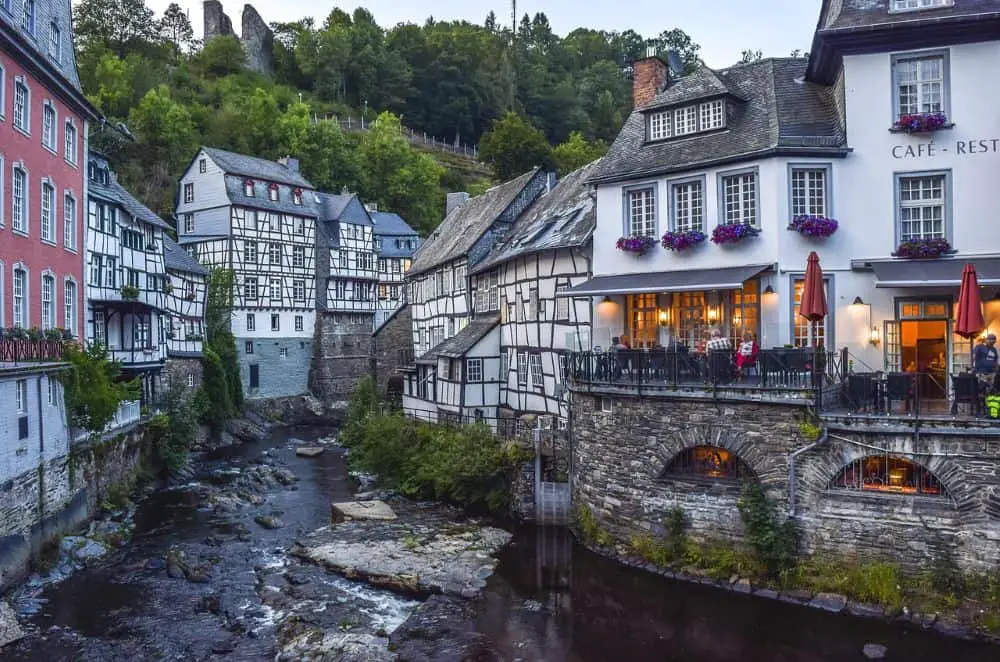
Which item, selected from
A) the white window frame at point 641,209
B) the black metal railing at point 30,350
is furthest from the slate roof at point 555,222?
the black metal railing at point 30,350

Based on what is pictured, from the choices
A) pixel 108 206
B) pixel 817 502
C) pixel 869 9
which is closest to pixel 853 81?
pixel 869 9

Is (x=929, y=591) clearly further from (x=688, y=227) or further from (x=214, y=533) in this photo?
(x=214, y=533)

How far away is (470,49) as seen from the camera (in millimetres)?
92625

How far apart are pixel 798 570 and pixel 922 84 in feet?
38.0

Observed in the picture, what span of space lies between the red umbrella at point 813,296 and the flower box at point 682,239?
4459 millimetres

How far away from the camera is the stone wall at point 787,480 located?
14641mm

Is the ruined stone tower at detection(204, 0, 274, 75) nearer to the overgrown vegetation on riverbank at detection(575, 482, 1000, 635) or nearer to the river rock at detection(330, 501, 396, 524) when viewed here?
the river rock at detection(330, 501, 396, 524)

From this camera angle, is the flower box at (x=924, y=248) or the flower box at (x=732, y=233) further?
the flower box at (x=732, y=233)

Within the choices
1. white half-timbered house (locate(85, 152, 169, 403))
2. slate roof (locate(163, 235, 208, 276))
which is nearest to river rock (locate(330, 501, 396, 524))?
white half-timbered house (locate(85, 152, 169, 403))

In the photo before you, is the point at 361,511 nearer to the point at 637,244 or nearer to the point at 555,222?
the point at 637,244

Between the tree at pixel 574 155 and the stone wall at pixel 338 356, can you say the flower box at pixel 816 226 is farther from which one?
the tree at pixel 574 155

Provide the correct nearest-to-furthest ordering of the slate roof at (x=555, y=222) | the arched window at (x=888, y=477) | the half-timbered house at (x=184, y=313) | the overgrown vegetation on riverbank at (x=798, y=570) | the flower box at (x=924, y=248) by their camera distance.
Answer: the overgrown vegetation on riverbank at (x=798, y=570) → the arched window at (x=888, y=477) → the flower box at (x=924, y=248) → the slate roof at (x=555, y=222) → the half-timbered house at (x=184, y=313)

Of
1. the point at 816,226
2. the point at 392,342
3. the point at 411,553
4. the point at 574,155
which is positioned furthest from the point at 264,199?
the point at 816,226

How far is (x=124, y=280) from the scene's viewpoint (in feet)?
105
